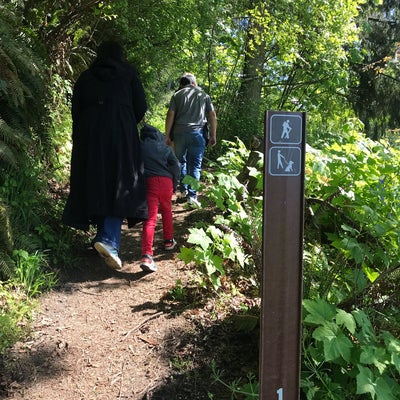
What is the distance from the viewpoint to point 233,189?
3.97 m

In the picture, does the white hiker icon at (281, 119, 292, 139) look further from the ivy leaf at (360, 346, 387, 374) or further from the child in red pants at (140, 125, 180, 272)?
the child in red pants at (140, 125, 180, 272)

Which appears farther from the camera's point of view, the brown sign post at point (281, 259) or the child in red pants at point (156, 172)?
the child in red pants at point (156, 172)

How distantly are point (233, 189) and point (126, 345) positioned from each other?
1602 millimetres

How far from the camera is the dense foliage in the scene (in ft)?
8.54

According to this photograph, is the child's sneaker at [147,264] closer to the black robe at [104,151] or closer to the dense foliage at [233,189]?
the black robe at [104,151]

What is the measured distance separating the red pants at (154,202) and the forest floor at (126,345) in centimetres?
40

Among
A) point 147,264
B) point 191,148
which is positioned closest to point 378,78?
point 191,148

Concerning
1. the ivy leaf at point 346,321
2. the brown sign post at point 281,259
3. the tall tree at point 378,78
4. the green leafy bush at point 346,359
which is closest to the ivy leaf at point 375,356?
the green leafy bush at point 346,359

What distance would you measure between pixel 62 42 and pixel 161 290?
3.94 metres

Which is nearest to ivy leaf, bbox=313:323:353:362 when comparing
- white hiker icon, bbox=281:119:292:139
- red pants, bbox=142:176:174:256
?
white hiker icon, bbox=281:119:292:139

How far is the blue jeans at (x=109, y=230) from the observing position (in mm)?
4100

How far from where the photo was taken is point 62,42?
239 inches

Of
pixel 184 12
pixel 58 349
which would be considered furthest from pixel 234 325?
pixel 184 12

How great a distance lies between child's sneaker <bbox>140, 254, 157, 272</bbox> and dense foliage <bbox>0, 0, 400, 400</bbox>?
0.61 meters
